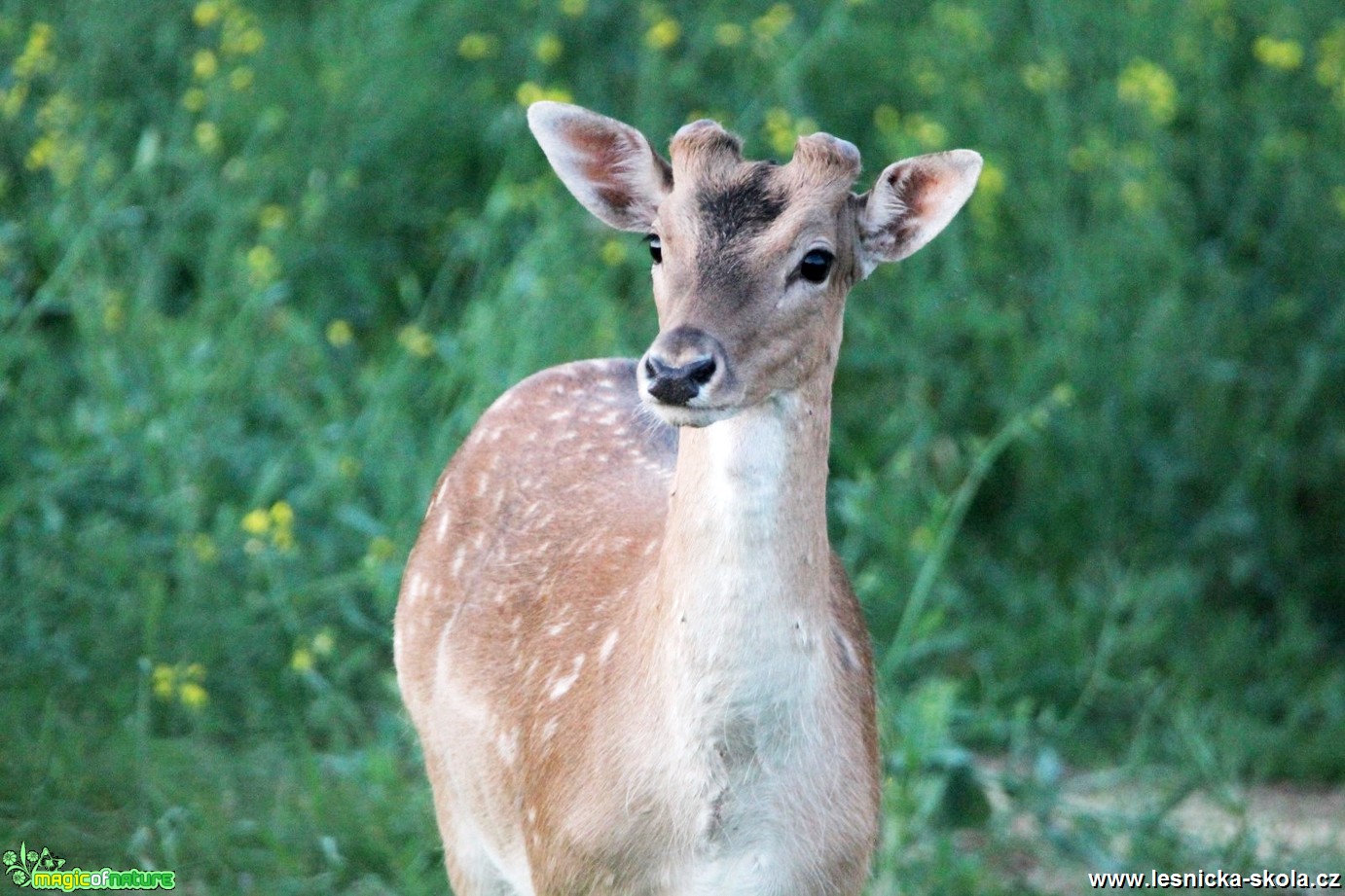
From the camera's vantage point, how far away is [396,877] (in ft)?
16.3

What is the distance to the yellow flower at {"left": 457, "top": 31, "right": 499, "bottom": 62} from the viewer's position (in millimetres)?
7730

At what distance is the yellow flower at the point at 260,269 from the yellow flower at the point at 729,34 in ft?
7.14

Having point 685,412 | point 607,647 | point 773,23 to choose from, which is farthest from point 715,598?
point 773,23

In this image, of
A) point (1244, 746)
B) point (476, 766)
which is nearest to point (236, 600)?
point (476, 766)

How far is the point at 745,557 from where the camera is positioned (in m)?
3.41

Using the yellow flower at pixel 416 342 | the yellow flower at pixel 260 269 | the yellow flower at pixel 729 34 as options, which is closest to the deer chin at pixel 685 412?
the yellow flower at pixel 416 342

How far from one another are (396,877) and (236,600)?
1.12 m

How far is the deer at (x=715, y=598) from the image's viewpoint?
3.42m

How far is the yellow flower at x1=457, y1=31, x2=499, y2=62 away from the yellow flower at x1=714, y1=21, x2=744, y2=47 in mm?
900

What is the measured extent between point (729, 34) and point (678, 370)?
4.68 metres

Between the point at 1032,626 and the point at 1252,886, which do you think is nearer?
the point at 1252,886

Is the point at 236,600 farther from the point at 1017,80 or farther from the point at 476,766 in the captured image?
the point at 1017,80

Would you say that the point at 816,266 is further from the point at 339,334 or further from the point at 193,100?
the point at 193,100

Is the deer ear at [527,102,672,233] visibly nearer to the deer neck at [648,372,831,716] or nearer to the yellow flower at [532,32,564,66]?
the deer neck at [648,372,831,716]
